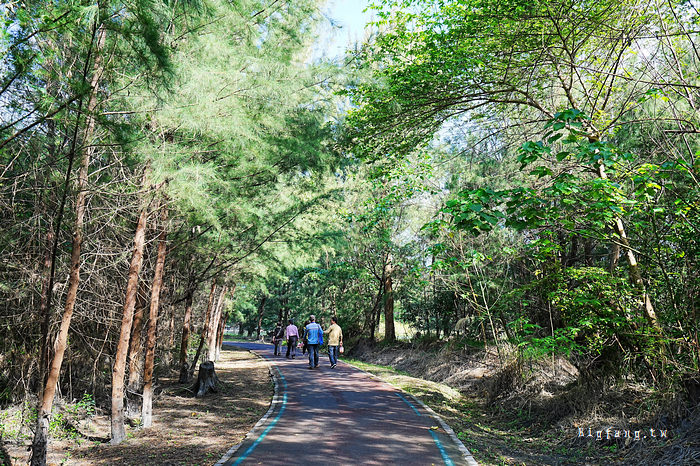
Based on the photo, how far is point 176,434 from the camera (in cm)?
833

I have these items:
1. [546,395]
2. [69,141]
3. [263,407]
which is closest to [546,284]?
[546,395]

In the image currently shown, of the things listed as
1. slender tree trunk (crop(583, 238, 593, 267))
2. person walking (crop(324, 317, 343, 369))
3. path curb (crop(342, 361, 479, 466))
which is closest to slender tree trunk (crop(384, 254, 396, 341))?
person walking (crop(324, 317, 343, 369))

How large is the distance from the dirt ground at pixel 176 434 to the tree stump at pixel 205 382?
0.23m

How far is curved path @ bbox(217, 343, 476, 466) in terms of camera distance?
6352 millimetres

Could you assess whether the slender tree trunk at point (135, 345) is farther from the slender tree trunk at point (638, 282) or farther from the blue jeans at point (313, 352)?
the slender tree trunk at point (638, 282)

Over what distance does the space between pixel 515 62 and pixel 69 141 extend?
326 inches

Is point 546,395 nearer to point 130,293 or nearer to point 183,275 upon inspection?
point 130,293

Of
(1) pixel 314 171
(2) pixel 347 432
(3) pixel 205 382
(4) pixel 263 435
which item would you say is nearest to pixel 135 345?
(3) pixel 205 382

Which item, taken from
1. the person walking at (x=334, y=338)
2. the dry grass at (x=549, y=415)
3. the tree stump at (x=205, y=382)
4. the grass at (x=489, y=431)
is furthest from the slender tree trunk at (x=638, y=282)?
the tree stump at (x=205, y=382)

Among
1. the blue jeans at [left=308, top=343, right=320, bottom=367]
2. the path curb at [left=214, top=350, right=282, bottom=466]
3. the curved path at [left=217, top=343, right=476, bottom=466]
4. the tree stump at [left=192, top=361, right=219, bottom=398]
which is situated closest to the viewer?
the curved path at [left=217, top=343, right=476, bottom=466]

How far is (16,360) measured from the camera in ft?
27.1

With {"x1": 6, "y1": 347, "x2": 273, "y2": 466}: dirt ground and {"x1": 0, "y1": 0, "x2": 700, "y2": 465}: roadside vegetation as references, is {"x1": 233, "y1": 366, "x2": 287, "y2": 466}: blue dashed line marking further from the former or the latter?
{"x1": 0, "y1": 0, "x2": 700, "y2": 465}: roadside vegetation

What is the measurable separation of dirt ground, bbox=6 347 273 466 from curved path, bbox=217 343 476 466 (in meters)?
0.53

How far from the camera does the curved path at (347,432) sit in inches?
250
